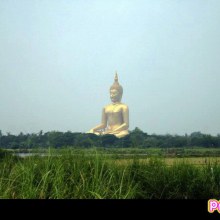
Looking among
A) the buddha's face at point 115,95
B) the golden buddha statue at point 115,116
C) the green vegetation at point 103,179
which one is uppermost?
the buddha's face at point 115,95

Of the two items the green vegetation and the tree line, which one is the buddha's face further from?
the green vegetation

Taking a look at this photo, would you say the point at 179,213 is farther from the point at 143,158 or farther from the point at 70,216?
the point at 143,158

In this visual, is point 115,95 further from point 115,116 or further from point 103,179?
point 103,179

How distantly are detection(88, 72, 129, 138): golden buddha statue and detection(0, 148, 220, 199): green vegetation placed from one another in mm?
25551

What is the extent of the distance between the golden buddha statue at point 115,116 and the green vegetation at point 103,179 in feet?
83.8

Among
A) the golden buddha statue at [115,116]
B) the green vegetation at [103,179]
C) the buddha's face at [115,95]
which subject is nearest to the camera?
the green vegetation at [103,179]

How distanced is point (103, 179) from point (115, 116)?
2741 centimetres

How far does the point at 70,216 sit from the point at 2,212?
0.59 m

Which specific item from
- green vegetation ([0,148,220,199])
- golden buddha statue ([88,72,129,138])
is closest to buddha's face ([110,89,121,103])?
golden buddha statue ([88,72,129,138])

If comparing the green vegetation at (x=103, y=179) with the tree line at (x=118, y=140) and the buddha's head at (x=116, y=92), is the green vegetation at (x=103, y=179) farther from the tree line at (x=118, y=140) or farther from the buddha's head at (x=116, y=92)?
the buddha's head at (x=116, y=92)

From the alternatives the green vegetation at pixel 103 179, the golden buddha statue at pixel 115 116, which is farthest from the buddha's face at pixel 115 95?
the green vegetation at pixel 103 179

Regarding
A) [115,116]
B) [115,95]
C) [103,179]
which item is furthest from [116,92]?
[103,179]

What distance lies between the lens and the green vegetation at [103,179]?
373 centimetres

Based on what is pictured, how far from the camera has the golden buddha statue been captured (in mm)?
31109
